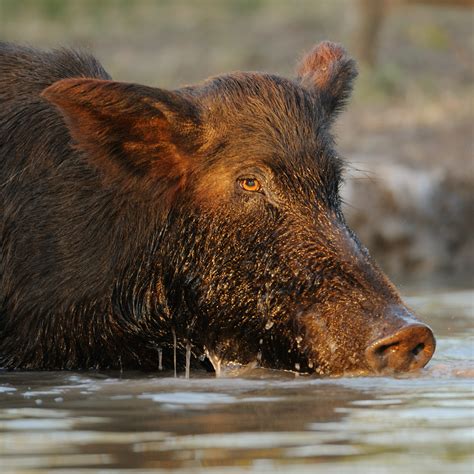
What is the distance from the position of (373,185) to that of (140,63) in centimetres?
839

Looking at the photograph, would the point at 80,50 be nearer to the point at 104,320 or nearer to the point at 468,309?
the point at 104,320

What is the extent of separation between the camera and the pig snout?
17.2 ft

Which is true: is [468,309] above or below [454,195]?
below

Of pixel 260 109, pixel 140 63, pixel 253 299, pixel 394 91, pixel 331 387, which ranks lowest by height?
pixel 331 387

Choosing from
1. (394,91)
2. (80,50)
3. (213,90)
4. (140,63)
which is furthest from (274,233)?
(140,63)

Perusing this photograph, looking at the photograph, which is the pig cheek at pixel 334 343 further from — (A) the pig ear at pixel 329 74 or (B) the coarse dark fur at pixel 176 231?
(A) the pig ear at pixel 329 74

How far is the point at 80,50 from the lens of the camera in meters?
6.68

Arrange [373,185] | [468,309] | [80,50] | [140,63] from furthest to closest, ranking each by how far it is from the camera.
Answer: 1. [140,63]
2. [373,185]
3. [468,309]
4. [80,50]

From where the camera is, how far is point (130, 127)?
5.82 metres

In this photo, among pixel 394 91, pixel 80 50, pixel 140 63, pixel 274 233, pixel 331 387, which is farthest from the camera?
pixel 140 63

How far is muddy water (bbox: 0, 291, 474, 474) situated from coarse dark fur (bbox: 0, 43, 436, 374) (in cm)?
18

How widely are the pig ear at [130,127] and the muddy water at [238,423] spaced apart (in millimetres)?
853

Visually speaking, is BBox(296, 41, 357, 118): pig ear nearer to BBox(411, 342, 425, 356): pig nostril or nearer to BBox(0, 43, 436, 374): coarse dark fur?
BBox(0, 43, 436, 374): coarse dark fur

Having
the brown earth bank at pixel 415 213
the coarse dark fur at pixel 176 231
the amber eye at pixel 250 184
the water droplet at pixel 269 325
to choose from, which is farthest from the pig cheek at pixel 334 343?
the brown earth bank at pixel 415 213
